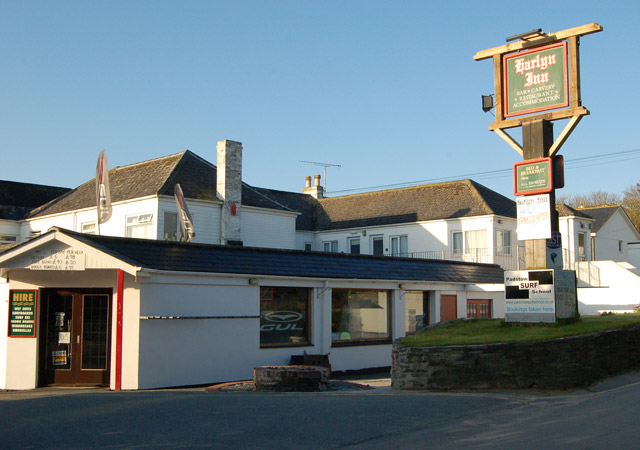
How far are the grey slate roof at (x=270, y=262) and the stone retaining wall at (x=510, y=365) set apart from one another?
6.25m

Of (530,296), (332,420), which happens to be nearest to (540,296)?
(530,296)

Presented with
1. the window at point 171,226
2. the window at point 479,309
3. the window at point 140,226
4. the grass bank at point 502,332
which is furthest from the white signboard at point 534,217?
the window at point 140,226

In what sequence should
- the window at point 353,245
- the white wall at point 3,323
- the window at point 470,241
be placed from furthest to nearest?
the window at point 353,245, the window at point 470,241, the white wall at point 3,323

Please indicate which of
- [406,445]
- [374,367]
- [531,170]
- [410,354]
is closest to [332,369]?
[374,367]

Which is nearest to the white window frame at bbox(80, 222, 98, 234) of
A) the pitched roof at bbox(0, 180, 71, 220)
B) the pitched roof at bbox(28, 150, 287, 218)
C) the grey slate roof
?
the pitched roof at bbox(28, 150, 287, 218)

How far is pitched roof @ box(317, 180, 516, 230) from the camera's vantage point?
39.7 meters

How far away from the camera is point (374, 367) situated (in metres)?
21.5

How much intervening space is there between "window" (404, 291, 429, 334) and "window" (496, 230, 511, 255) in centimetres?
1497

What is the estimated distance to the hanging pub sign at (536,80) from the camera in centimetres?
1600

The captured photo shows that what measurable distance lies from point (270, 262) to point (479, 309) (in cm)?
1045

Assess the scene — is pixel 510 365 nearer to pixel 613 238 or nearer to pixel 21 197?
pixel 21 197

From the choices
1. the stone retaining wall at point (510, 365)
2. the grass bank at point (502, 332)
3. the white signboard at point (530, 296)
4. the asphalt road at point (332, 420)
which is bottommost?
the asphalt road at point (332, 420)

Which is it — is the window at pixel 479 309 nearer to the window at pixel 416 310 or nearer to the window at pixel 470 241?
the window at pixel 416 310

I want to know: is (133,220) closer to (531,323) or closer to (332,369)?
(332,369)
